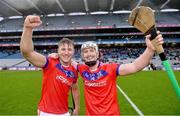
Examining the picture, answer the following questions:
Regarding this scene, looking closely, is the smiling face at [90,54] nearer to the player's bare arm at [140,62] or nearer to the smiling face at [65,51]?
the smiling face at [65,51]

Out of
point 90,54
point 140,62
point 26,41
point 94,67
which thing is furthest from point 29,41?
point 140,62

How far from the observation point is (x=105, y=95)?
15.4 feet

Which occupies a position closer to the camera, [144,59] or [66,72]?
[144,59]

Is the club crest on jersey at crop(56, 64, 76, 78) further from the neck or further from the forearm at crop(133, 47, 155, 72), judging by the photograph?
the forearm at crop(133, 47, 155, 72)

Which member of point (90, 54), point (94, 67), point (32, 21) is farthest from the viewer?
point (94, 67)

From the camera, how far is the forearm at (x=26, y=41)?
392cm

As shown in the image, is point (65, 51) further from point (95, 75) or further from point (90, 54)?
point (95, 75)

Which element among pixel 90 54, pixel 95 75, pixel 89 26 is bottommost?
pixel 95 75

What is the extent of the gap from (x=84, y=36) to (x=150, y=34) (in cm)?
6143

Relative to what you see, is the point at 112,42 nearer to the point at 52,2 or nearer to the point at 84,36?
the point at 84,36

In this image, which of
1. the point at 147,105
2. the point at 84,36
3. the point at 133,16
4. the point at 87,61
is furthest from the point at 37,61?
the point at 84,36

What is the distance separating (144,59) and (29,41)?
152cm

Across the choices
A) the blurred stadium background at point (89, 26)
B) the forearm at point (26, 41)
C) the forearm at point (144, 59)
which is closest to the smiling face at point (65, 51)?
the forearm at point (26, 41)

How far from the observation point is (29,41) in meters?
4.01
